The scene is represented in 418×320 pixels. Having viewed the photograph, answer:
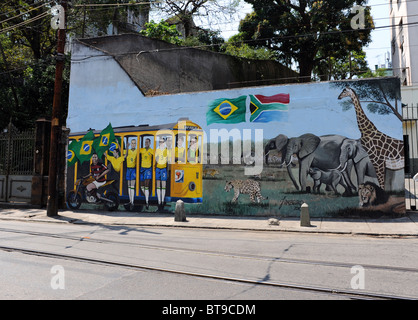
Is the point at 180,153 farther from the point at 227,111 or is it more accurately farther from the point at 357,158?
the point at 357,158

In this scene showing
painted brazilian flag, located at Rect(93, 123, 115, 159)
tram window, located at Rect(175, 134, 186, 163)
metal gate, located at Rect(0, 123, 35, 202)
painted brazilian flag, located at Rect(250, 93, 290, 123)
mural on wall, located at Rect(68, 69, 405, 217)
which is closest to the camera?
mural on wall, located at Rect(68, 69, 405, 217)

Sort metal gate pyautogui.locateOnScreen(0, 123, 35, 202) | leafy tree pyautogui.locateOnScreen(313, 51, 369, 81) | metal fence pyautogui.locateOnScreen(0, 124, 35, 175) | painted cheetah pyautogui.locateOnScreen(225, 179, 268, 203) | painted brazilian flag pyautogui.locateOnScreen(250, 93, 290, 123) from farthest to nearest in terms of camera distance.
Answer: leafy tree pyautogui.locateOnScreen(313, 51, 369, 81) < metal fence pyautogui.locateOnScreen(0, 124, 35, 175) < metal gate pyautogui.locateOnScreen(0, 123, 35, 202) < painted cheetah pyautogui.locateOnScreen(225, 179, 268, 203) < painted brazilian flag pyautogui.locateOnScreen(250, 93, 290, 123)

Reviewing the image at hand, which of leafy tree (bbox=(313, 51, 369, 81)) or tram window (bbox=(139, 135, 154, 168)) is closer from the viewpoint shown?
tram window (bbox=(139, 135, 154, 168))

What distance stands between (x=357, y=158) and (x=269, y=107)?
3.72m

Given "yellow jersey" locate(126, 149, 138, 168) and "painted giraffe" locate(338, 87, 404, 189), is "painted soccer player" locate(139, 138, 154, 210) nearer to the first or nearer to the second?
"yellow jersey" locate(126, 149, 138, 168)

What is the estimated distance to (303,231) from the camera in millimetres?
10438

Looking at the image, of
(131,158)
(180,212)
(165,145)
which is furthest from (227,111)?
(131,158)

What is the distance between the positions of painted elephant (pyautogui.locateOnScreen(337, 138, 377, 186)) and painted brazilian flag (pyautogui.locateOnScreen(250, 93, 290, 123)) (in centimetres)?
247

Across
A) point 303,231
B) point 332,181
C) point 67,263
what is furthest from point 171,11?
point 67,263

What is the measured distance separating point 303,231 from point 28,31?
25.7 meters

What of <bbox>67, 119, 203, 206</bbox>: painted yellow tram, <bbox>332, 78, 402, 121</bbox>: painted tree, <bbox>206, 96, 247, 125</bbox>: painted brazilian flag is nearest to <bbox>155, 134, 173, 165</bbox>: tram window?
<bbox>67, 119, 203, 206</bbox>: painted yellow tram

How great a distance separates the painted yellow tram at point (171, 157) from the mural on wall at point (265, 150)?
0.04 m

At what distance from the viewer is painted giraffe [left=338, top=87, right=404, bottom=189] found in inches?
471

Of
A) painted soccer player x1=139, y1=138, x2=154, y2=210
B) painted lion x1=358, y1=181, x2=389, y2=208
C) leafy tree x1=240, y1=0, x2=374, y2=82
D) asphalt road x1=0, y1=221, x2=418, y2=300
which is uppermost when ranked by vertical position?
leafy tree x1=240, y1=0, x2=374, y2=82
